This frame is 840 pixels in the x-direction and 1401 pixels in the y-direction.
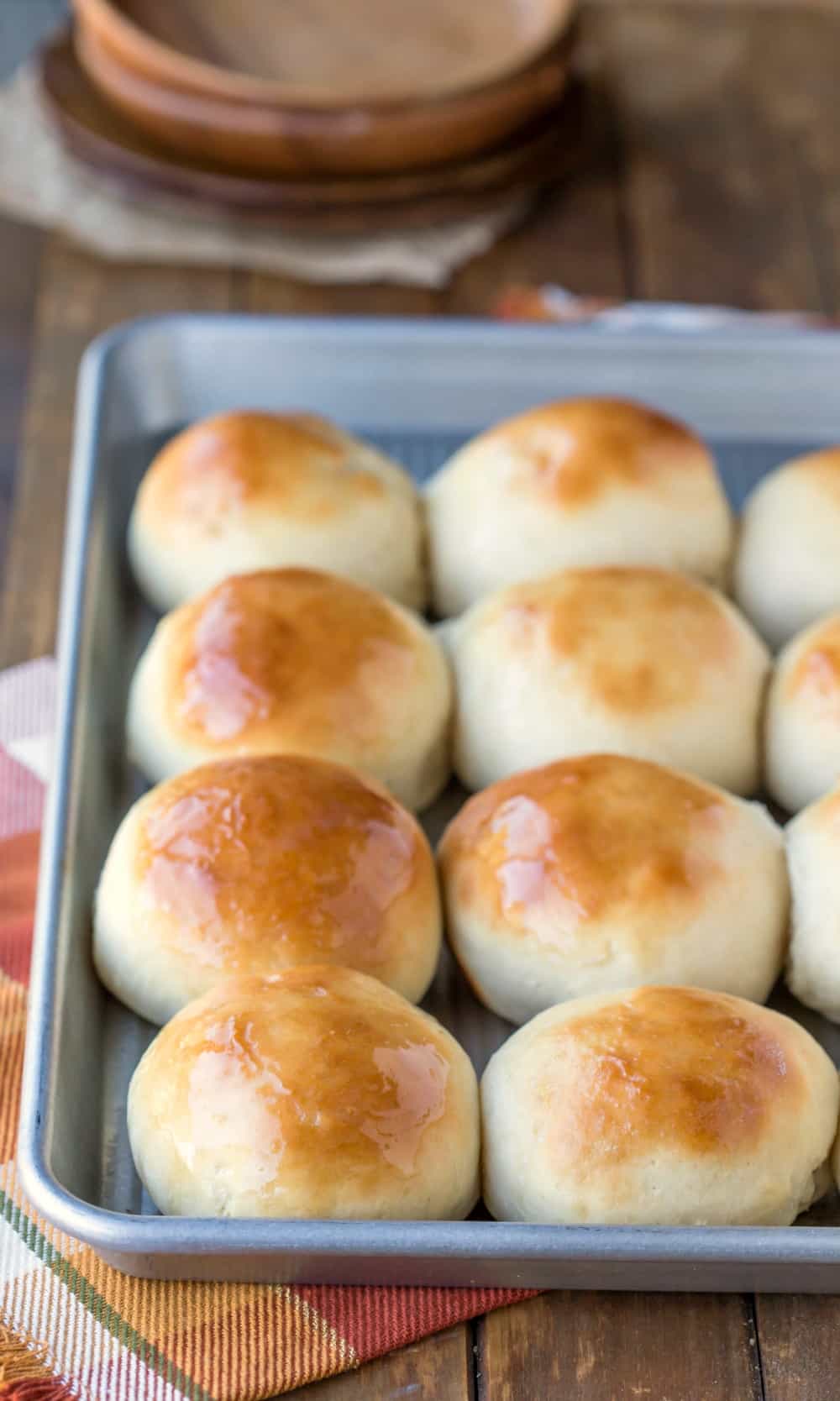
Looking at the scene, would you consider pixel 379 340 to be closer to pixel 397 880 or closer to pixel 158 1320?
pixel 397 880

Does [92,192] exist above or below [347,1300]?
above

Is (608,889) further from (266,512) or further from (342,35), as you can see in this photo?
(342,35)

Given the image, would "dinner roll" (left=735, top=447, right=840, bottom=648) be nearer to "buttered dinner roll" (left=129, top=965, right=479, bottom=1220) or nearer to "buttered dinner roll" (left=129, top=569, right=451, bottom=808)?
"buttered dinner roll" (left=129, top=569, right=451, bottom=808)

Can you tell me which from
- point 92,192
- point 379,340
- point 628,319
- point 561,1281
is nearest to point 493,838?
point 561,1281

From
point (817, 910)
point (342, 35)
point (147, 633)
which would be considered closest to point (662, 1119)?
point (817, 910)

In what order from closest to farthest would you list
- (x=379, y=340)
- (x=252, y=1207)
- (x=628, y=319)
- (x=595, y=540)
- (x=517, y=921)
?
(x=252, y=1207) < (x=517, y=921) < (x=595, y=540) < (x=379, y=340) < (x=628, y=319)

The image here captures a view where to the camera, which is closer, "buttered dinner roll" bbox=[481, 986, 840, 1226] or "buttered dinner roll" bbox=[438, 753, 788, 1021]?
"buttered dinner roll" bbox=[481, 986, 840, 1226]

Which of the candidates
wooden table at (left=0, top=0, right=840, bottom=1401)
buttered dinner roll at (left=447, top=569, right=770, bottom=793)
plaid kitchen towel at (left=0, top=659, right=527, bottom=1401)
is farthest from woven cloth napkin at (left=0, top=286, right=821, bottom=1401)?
wooden table at (left=0, top=0, right=840, bottom=1401)
